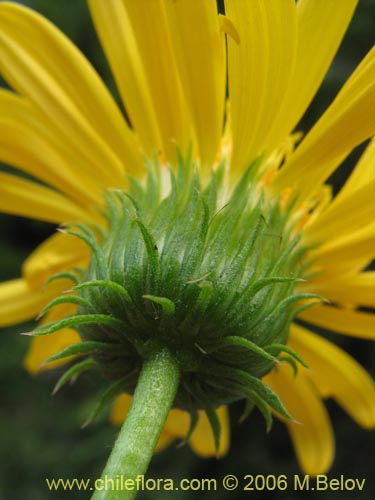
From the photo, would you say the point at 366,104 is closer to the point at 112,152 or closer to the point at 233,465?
the point at 112,152

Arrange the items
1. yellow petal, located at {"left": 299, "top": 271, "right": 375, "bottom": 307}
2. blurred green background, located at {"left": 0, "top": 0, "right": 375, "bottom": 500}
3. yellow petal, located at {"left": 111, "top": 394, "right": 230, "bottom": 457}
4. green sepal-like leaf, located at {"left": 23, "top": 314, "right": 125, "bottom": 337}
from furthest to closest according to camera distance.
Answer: blurred green background, located at {"left": 0, "top": 0, "right": 375, "bottom": 500} → yellow petal, located at {"left": 111, "top": 394, "right": 230, "bottom": 457} → yellow petal, located at {"left": 299, "top": 271, "right": 375, "bottom": 307} → green sepal-like leaf, located at {"left": 23, "top": 314, "right": 125, "bottom": 337}

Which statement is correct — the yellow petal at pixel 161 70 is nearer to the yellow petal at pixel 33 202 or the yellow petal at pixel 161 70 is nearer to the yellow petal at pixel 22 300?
the yellow petal at pixel 33 202

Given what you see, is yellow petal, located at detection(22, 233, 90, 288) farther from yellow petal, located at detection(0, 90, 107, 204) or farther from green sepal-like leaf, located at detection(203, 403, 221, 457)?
green sepal-like leaf, located at detection(203, 403, 221, 457)

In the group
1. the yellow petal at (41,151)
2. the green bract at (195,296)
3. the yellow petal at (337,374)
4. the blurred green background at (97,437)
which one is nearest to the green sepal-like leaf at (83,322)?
the green bract at (195,296)

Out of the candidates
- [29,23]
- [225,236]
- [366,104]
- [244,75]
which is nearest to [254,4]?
[244,75]

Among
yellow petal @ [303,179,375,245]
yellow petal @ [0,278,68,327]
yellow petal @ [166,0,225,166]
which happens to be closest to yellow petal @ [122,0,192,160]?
yellow petal @ [166,0,225,166]
